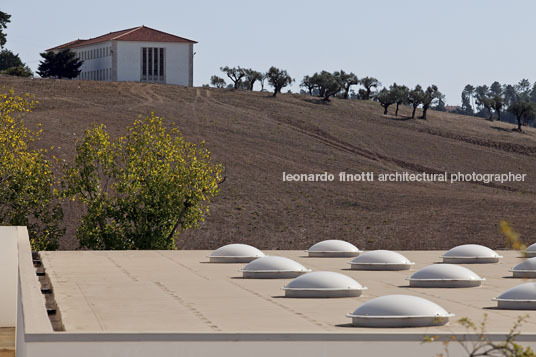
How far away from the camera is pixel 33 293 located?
492 inches

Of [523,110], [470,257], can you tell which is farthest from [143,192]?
[523,110]

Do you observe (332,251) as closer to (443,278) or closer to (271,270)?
(271,270)

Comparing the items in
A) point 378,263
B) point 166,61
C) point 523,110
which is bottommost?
point 378,263

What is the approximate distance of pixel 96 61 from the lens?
329ft

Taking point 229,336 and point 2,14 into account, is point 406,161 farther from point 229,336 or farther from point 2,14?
point 229,336

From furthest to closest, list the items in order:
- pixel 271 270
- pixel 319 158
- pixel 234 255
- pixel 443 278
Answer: pixel 319 158 → pixel 234 255 → pixel 271 270 → pixel 443 278

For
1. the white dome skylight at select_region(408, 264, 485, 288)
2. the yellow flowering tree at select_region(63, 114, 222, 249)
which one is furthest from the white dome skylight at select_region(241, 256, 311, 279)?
the yellow flowering tree at select_region(63, 114, 222, 249)

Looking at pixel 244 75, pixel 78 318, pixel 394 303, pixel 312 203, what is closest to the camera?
pixel 394 303

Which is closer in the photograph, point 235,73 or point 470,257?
point 470,257

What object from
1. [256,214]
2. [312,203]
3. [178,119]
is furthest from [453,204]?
[178,119]

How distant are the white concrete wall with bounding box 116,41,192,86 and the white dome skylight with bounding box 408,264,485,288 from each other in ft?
265

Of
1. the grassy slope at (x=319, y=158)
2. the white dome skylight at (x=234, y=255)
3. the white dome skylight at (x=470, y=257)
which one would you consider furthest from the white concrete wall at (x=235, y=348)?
the grassy slope at (x=319, y=158)

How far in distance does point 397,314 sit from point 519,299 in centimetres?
310

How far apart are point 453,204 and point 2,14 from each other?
186 ft
